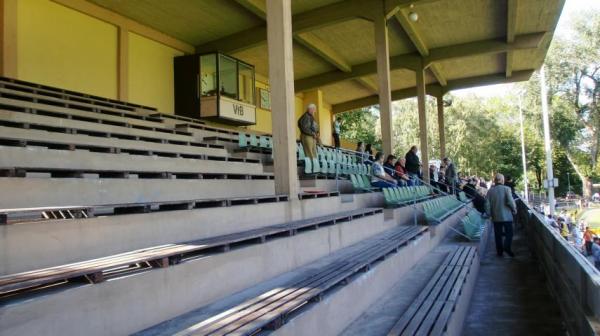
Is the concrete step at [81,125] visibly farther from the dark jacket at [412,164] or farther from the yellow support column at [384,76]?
the yellow support column at [384,76]

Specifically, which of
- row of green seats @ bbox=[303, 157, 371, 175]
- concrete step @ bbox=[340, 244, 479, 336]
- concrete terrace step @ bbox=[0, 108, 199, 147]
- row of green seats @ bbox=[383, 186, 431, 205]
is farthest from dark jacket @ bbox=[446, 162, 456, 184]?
concrete terrace step @ bbox=[0, 108, 199, 147]

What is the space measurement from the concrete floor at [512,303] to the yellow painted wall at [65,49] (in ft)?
33.0

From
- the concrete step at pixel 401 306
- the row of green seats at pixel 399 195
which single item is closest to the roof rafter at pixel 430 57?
the row of green seats at pixel 399 195

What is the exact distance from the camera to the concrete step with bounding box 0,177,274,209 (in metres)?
3.51

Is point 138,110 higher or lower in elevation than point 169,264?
higher

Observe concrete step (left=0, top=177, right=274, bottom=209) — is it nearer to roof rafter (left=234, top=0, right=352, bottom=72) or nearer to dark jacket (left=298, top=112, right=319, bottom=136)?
dark jacket (left=298, top=112, right=319, bottom=136)

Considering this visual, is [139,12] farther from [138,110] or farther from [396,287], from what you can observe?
[396,287]

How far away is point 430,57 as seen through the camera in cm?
1867

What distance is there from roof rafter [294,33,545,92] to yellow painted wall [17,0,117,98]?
32.4 feet

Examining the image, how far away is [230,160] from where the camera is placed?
811 cm

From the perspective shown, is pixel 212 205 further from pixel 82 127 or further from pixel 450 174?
pixel 450 174

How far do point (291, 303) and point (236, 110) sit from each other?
42.5 ft

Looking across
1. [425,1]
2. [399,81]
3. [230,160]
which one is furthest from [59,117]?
[399,81]

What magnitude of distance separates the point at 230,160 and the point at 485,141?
39353 millimetres
